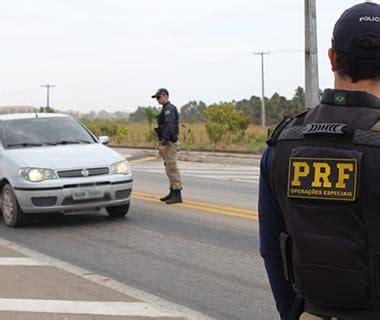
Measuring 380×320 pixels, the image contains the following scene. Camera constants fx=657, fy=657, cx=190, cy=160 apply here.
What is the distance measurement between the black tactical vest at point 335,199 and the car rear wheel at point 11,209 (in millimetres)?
7399

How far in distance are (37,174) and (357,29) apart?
728cm

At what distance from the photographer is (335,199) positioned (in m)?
1.92

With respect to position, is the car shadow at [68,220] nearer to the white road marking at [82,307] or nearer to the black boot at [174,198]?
the black boot at [174,198]

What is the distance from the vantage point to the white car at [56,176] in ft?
28.8

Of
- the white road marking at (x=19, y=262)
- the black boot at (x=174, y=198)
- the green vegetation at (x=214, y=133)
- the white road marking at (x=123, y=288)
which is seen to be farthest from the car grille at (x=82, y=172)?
the green vegetation at (x=214, y=133)

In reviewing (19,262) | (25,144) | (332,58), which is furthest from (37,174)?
(332,58)

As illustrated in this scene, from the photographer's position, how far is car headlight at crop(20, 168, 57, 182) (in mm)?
8758

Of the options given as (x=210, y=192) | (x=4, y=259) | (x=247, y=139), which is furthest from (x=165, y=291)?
(x=247, y=139)

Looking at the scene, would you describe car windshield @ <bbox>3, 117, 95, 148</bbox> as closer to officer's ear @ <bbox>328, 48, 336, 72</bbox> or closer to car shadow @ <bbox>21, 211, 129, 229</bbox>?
car shadow @ <bbox>21, 211, 129, 229</bbox>

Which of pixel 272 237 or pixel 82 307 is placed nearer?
pixel 272 237

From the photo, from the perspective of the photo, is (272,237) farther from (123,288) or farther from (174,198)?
(174,198)

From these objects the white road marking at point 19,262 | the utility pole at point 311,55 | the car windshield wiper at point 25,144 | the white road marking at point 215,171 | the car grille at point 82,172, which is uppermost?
the utility pole at point 311,55

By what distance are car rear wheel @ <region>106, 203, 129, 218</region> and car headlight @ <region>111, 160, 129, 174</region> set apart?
65 cm

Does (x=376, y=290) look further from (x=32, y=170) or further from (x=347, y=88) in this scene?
(x=32, y=170)
